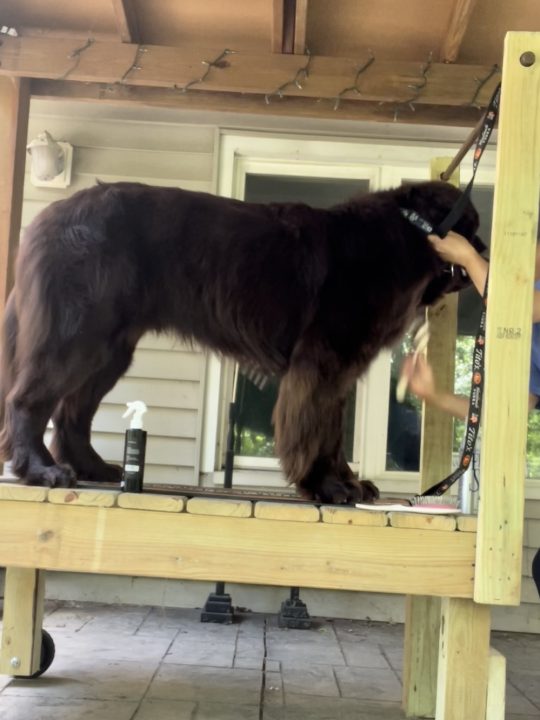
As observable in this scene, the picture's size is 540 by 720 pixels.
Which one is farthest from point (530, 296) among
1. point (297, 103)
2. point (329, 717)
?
point (297, 103)

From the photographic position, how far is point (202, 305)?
2297 millimetres

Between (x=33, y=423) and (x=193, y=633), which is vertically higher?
(x=33, y=423)

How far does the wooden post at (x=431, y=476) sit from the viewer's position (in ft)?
8.84

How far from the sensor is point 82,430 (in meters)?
2.58

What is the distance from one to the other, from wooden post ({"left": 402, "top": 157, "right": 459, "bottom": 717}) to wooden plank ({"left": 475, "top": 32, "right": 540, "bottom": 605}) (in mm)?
1053

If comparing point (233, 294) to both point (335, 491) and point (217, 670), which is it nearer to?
point (335, 491)

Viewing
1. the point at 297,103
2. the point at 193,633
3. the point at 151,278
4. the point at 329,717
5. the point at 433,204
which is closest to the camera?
the point at 151,278

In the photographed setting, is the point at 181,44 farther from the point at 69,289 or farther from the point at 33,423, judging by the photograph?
the point at 33,423

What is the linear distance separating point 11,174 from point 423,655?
270 centimetres

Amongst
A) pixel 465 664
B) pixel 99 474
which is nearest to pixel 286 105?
pixel 99 474

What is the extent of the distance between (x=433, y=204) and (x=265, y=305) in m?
0.70

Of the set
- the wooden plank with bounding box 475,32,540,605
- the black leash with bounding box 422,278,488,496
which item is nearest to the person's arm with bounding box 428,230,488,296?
the black leash with bounding box 422,278,488,496

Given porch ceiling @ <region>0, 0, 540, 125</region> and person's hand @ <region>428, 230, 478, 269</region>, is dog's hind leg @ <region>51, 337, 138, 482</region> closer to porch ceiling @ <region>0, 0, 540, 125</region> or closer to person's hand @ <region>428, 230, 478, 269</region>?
person's hand @ <region>428, 230, 478, 269</region>

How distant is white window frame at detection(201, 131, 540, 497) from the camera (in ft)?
14.4
